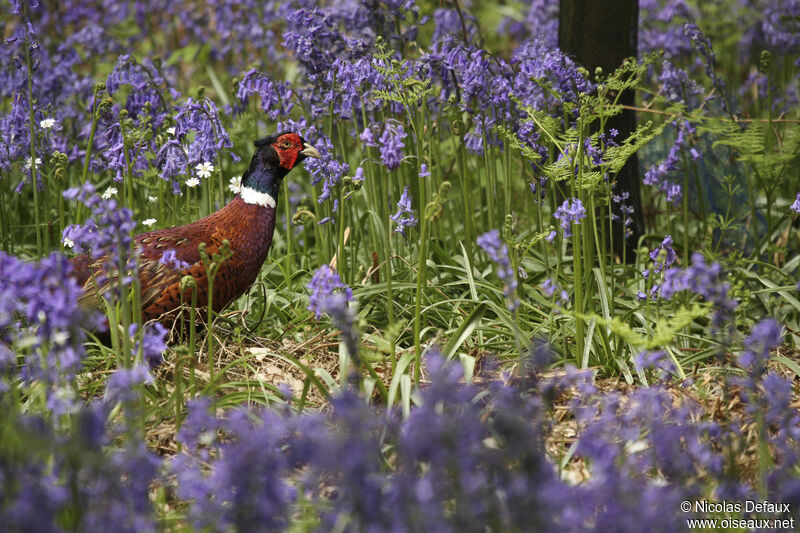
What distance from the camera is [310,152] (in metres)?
3.80

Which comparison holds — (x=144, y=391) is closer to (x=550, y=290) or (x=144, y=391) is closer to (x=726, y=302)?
(x=550, y=290)

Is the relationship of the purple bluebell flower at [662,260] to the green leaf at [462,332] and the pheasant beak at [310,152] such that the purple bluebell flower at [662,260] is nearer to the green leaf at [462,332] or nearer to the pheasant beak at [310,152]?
the green leaf at [462,332]

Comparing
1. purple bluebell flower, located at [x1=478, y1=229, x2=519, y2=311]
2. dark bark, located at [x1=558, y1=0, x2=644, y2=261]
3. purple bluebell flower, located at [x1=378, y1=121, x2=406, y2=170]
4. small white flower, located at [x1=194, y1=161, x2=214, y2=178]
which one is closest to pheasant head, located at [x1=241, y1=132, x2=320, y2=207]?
small white flower, located at [x1=194, y1=161, x2=214, y2=178]

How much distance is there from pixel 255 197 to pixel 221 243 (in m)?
0.36

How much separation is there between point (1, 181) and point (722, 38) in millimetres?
5551

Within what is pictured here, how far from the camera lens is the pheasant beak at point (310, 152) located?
377 cm

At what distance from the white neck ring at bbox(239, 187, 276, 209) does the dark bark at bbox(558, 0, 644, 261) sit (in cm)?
172

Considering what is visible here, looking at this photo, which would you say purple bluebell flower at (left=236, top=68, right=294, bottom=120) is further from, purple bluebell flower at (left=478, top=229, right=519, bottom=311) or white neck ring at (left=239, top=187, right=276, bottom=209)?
purple bluebell flower at (left=478, top=229, right=519, bottom=311)

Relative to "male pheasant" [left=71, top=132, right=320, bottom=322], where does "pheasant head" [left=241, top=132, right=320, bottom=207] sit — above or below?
above

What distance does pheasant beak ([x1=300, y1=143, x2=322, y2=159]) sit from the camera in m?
3.77

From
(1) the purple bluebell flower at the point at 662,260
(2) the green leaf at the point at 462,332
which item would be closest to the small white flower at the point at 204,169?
(2) the green leaf at the point at 462,332

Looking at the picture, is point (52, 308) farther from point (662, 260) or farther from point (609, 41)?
point (609, 41)

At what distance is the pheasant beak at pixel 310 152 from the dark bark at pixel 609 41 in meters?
1.46

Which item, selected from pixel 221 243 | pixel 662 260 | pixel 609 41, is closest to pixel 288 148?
pixel 221 243
